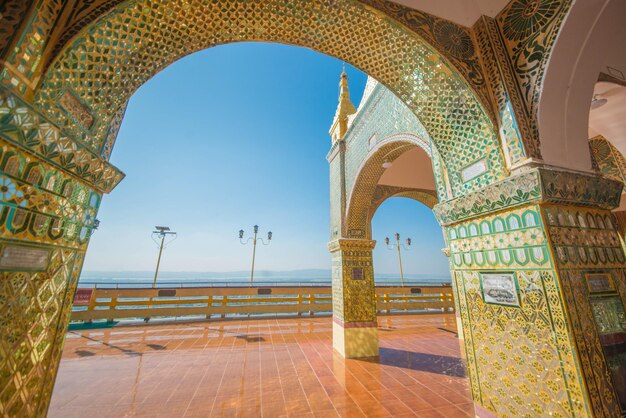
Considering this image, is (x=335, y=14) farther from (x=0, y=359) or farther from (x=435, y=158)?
(x=0, y=359)

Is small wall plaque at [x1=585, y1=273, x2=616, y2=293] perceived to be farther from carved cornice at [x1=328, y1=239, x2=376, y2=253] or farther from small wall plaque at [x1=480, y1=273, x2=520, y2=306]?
carved cornice at [x1=328, y1=239, x2=376, y2=253]

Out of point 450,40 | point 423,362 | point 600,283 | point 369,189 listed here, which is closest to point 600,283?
point 600,283

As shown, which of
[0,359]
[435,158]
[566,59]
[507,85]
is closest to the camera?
[0,359]

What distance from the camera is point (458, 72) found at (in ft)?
6.33

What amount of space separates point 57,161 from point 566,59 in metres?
3.14

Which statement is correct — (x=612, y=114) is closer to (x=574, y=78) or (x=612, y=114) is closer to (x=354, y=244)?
(x=574, y=78)

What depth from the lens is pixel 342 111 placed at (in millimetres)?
6988

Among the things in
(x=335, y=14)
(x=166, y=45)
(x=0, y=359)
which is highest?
(x=335, y=14)

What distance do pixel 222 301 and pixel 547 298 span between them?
890 cm

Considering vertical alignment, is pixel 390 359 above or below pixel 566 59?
below

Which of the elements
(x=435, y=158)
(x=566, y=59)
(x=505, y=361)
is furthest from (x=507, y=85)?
(x=505, y=361)

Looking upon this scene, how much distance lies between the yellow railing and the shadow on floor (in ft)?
14.5

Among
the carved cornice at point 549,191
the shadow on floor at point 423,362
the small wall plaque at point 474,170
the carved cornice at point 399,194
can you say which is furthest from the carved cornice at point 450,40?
the carved cornice at point 399,194

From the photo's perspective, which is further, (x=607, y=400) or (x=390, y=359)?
(x=390, y=359)
